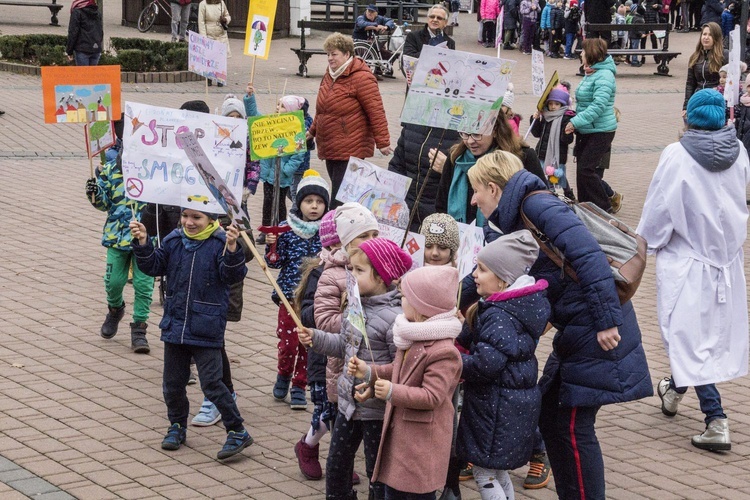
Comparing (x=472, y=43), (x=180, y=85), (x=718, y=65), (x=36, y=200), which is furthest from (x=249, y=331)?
(x=472, y=43)

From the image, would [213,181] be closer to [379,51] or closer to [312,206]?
[312,206]

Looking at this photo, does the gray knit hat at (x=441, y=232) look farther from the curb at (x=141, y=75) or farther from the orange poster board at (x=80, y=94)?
the curb at (x=141, y=75)

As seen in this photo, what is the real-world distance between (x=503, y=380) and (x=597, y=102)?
679 centimetres

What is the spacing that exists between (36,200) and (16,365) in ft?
15.8

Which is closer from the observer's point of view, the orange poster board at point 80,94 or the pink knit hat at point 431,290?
the pink knit hat at point 431,290

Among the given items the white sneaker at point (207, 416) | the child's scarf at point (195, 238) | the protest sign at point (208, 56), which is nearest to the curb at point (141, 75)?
the protest sign at point (208, 56)

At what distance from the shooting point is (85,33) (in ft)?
58.3

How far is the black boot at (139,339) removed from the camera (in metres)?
7.32

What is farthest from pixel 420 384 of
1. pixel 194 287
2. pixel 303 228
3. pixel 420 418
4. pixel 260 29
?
pixel 260 29

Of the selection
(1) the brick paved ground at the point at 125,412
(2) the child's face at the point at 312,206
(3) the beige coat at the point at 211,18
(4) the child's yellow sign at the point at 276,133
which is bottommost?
(1) the brick paved ground at the point at 125,412

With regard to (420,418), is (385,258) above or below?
above

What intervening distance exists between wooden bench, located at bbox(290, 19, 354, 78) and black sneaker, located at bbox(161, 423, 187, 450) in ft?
45.5

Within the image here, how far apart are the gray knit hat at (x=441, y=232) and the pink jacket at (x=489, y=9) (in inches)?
951

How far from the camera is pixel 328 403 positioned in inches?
211
